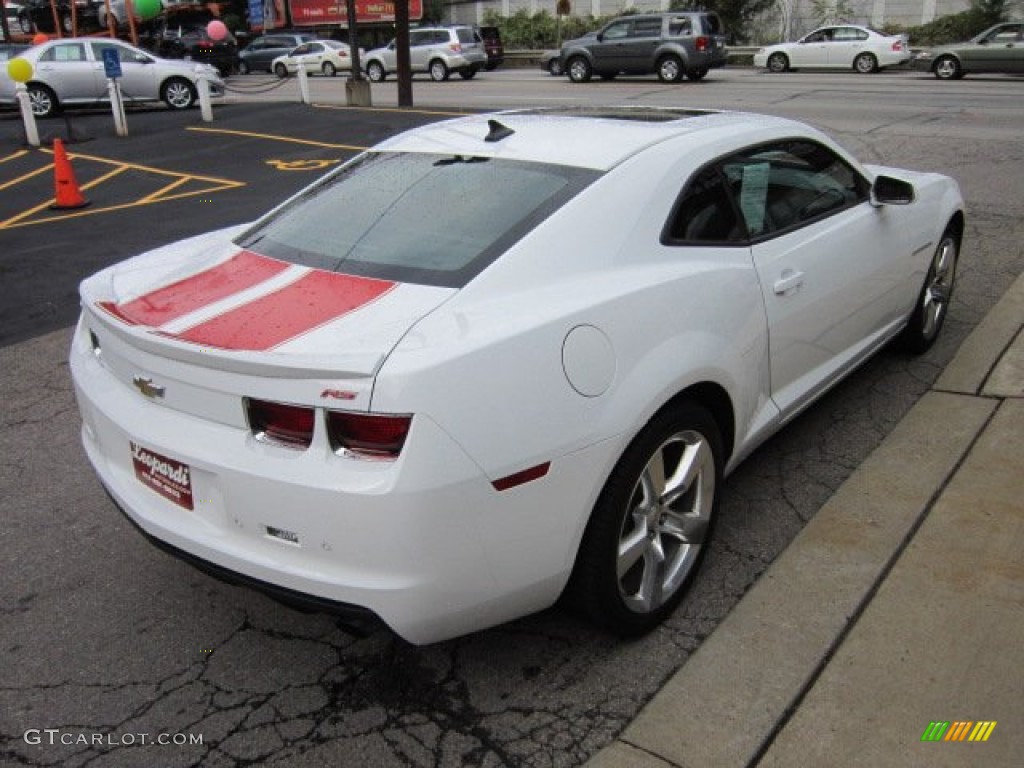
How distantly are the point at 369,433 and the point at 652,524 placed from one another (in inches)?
41.0

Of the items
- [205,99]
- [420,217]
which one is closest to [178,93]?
[205,99]

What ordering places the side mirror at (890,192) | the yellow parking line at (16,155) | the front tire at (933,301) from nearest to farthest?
the side mirror at (890,192) < the front tire at (933,301) < the yellow parking line at (16,155)

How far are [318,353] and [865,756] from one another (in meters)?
1.74

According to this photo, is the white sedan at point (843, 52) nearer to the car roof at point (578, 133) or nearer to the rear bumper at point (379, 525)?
the car roof at point (578, 133)

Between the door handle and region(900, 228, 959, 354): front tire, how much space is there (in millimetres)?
1649

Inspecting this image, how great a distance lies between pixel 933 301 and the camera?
16.6 ft

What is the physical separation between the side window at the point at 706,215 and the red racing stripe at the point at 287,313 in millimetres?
1027

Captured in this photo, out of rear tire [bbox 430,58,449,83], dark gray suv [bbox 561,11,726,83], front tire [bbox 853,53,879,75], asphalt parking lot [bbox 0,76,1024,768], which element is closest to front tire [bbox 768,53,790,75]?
front tire [bbox 853,53,879,75]

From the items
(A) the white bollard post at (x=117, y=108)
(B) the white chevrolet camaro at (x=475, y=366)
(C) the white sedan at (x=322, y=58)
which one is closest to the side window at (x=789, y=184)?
(B) the white chevrolet camaro at (x=475, y=366)

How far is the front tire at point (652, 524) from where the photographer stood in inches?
103

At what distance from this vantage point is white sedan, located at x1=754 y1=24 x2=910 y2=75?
26.4 metres

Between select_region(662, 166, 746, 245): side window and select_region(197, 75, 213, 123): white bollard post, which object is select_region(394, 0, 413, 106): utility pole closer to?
select_region(197, 75, 213, 123): white bollard post

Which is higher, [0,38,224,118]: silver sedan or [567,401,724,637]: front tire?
[0,38,224,118]: silver sedan

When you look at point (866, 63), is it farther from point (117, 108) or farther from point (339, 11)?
point (339, 11)
